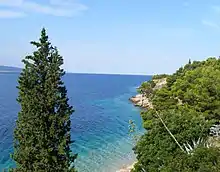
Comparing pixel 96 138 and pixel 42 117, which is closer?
pixel 42 117

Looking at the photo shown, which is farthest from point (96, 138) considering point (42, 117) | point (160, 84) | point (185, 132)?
point (160, 84)

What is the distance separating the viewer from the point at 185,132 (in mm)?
22328

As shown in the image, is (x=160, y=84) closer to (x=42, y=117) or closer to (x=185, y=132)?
(x=185, y=132)

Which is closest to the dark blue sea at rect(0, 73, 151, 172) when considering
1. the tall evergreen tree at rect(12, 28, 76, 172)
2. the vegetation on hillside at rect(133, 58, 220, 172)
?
the vegetation on hillside at rect(133, 58, 220, 172)

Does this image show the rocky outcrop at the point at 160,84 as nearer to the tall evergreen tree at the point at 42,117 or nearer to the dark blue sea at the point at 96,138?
the dark blue sea at the point at 96,138

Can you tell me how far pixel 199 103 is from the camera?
107ft

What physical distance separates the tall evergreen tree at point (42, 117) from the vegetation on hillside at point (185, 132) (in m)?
5.87

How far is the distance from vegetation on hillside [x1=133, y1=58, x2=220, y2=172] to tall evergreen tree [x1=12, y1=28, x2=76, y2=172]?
5865 millimetres

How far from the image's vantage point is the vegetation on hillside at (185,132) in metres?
16.6

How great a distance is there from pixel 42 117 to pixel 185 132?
9797 millimetres

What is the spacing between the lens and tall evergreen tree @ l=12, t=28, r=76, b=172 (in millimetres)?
17969

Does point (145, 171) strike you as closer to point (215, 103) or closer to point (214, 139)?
point (214, 139)

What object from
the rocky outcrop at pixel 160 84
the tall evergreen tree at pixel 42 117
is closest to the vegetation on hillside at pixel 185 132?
the tall evergreen tree at pixel 42 117

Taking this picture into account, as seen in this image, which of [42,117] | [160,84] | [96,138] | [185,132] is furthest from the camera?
[160,84]
